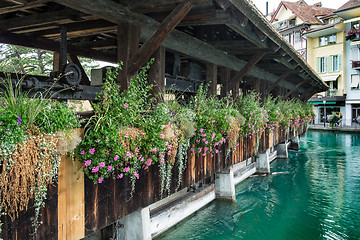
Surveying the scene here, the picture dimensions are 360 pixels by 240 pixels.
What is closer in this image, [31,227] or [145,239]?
[31,227]

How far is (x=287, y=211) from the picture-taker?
696cm

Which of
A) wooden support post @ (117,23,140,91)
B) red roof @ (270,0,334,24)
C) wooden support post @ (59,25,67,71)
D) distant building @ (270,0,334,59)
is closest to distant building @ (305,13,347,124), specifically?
distant building @ (270,0,334,59)

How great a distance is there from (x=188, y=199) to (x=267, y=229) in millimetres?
1571

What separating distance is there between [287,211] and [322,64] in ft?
90.2

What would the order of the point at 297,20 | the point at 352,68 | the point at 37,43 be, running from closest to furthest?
the point at 37,43 → the point at 352,68 → the point at 297,20

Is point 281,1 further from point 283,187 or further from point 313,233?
point 313,233

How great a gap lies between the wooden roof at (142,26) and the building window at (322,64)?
24.4m

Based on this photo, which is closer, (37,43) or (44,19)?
(44,19)

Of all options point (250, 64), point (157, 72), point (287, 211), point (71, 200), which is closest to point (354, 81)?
point (250, 64)

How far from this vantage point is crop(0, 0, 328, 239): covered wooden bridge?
298 centimetres

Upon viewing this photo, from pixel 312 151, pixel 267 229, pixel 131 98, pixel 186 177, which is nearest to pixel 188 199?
pixel 186 177

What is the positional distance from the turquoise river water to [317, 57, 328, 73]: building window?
2188 cm

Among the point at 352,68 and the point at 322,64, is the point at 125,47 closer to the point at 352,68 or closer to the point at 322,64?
the point at 352,68

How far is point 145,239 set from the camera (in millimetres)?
4086
